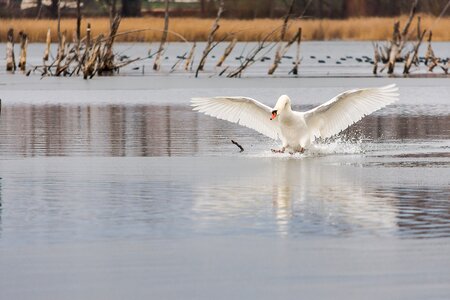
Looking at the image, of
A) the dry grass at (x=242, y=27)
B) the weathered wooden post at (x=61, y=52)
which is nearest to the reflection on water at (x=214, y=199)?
the weathered wooden post at (x=61, y=52)

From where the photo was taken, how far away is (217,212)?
1024 cm

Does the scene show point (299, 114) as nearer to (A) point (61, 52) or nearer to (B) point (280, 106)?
(B) point (280, 106)

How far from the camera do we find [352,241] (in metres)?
8.88

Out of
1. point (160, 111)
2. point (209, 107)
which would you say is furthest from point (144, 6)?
point (209, 107)

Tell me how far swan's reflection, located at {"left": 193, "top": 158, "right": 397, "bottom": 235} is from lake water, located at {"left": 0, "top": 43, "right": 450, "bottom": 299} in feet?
0.05

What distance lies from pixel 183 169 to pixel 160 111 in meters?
9.08

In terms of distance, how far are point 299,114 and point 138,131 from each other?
3781 millimetres

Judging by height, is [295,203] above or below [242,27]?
below

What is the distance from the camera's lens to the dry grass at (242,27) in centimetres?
4966

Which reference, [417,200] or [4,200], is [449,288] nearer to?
[417,200]

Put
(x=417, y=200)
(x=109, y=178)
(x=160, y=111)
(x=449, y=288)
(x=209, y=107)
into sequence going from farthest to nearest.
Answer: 1. (x=160, y=111)
2. (x=209, y=107)
3. (x=109, y=178)
4. (x=417, y=200)
5. (x=449, y=288)

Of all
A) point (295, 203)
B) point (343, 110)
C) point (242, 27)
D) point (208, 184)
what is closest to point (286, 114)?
point (343, 110)

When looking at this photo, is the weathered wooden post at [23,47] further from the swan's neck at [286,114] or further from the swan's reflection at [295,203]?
Answer: the swan's reflection at [295,203]

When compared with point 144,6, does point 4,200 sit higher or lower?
lower
